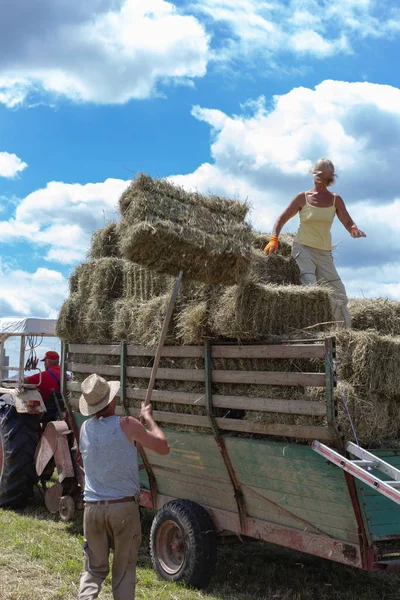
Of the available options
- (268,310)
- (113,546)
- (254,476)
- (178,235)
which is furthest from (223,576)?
(178,235)

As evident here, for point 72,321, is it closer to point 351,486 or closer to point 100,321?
point 100,321

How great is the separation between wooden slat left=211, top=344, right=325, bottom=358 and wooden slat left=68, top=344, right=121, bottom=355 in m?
1.67

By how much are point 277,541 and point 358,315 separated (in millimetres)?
2181

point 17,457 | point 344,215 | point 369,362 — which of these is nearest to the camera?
point 369,362

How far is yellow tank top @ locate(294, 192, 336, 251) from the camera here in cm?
709

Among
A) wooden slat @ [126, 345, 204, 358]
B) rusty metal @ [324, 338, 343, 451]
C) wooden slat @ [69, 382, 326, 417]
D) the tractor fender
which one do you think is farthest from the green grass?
wooden slat @ [126, 345, 204, 358]

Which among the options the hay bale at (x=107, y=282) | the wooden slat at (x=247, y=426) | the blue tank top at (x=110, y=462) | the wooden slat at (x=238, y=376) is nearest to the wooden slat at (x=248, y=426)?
the wooden slat at (x=247, y=426)

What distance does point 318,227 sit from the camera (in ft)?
23.6

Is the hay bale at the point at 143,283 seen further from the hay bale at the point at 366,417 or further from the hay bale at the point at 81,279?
the hay bale at the point at 366,417

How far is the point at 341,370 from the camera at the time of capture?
5355 mm

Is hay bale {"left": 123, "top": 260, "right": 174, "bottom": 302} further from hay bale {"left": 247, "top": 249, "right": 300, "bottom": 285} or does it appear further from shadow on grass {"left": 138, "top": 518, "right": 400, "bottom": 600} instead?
shadow on grass {"left": 138, "top": 518, "right": 400, "bottom": 600}

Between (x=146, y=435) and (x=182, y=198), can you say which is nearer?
(x=146, y=435)

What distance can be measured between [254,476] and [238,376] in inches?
34.1

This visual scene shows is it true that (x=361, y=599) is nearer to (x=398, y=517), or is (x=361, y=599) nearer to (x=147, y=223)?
(x=398, y=517)
